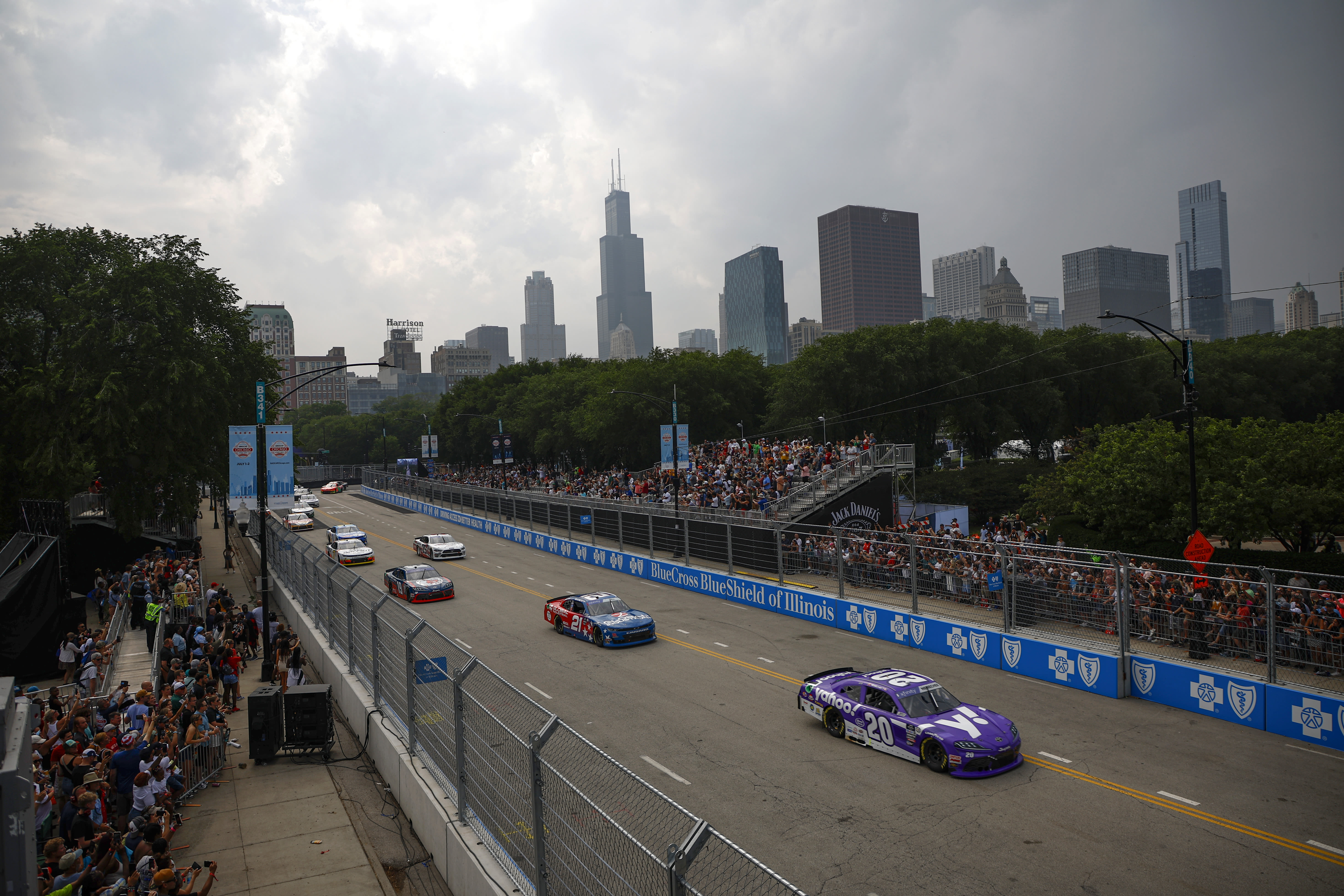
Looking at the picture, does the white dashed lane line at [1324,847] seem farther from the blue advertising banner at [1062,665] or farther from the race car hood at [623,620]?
the race car hood at [623,620]

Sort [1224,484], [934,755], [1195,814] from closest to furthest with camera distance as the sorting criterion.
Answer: [1195,814] < [934,755] < [1224,484]

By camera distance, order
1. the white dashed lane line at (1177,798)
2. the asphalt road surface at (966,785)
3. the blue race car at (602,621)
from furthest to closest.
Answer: the blue race car at (602,621) → the white dashed lane line at (1177,798) → the asphalt road surface at (966,785)

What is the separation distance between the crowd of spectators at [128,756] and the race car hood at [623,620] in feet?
27.7

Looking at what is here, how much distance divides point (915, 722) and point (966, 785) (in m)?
1.15

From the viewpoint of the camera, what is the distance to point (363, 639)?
13.4m

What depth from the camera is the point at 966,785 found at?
37.7 ft

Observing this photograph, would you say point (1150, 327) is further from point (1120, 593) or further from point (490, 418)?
point (490, 418)

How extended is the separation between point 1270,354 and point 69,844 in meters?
86.8

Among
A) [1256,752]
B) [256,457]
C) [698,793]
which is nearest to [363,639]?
[698,793]

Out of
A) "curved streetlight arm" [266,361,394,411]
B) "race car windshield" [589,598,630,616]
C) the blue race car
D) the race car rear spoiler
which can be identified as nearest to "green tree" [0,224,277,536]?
"curved streetlight arm" [266,361,394,411]

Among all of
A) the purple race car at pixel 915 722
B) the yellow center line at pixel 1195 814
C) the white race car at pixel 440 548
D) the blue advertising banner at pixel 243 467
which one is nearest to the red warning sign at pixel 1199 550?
the purple race car at pixel 915 722

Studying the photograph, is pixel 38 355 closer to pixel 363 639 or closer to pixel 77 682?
pixel 77 682

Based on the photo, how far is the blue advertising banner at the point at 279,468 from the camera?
21.1m

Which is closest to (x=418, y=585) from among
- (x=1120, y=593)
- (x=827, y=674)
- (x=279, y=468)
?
(x=279, y=468)
